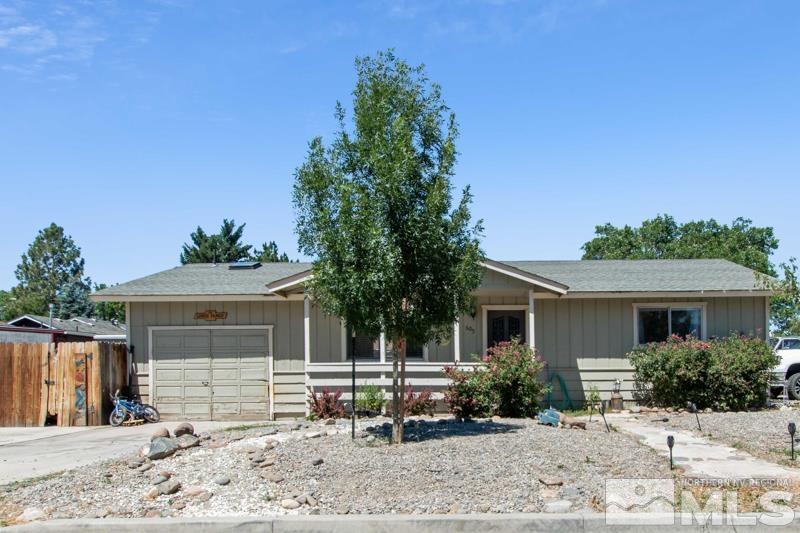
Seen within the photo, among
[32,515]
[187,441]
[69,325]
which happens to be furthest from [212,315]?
[69,325]

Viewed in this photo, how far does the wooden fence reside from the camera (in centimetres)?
1653

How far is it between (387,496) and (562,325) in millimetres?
9951

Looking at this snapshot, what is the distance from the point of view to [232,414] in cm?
1725

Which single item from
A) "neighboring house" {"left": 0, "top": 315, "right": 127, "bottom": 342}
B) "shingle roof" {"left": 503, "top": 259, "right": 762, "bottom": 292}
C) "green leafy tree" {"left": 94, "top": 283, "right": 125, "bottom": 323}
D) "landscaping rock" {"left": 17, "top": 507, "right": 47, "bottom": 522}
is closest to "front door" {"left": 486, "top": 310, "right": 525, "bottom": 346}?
"shingle roof" {"left": 503, "top": 259, "right": 762, "bottom": 292}

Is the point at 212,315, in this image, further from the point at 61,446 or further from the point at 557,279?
the point at 557,279

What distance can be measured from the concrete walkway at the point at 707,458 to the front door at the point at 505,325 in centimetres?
402

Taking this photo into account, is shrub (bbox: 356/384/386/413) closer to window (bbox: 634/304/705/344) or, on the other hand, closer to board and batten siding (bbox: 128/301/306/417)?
board and batten siding (bbox: 128/301/306/417)

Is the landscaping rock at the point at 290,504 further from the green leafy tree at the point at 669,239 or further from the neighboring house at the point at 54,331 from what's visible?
the green leafy tree at the point at 669,239

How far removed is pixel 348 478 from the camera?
8570 millimetres

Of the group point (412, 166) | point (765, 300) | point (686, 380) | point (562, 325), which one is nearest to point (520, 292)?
point (562, 325)

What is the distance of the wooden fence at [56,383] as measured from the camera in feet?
54.2

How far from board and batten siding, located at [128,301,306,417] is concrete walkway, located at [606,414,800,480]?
23.5 ft

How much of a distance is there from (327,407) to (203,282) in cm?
471

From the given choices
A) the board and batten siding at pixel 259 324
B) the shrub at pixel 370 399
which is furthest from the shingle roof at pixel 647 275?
the board and batten siding at pixel 259 324
